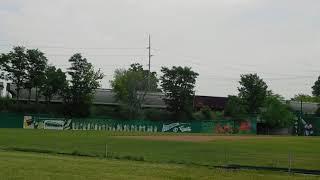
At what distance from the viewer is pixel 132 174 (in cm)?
1998

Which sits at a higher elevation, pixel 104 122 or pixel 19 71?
pixel 19 71

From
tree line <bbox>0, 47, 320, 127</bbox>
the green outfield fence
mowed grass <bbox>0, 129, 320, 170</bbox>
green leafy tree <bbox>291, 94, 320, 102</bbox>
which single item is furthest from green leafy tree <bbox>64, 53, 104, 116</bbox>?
green leafy tree <bbox>291, 94, 320, 102</bbox>

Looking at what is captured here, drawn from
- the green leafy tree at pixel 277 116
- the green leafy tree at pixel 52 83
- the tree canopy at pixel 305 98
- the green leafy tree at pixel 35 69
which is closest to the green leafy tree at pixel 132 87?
the green leafy tree at pixel 52 83

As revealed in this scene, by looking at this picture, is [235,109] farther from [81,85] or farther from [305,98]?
[305,98]

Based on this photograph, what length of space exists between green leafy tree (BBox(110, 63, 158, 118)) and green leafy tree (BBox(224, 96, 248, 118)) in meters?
16.9

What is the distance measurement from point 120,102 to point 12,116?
31674mm

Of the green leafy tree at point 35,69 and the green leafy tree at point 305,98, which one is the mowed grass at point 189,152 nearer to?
the green leafy tree at point 35,69

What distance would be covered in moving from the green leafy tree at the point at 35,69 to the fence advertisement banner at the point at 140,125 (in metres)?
18.2

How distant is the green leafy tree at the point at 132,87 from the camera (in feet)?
374

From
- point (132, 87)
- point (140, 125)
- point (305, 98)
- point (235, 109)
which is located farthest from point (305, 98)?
point (140, 125)

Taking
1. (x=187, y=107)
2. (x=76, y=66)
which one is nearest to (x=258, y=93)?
(x=187, y=107)

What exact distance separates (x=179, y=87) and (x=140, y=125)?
82.7 ft

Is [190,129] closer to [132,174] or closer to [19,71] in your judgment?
[19,71]

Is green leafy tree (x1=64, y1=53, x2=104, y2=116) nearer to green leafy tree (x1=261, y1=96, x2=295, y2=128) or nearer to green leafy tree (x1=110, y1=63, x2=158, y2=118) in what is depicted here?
green leafy tree (x1=110, y1=63, x2=158, y2=118)
